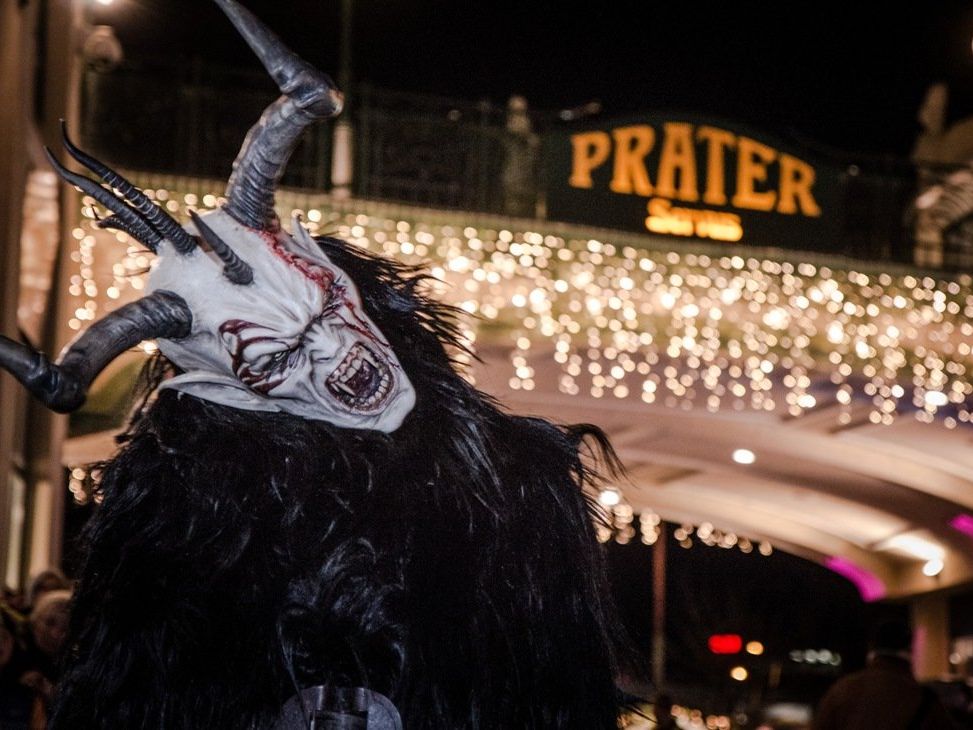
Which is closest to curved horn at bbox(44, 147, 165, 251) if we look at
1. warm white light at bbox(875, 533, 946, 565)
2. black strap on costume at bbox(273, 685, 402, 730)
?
black strap on costume at bbox(273, 685, 402, 730)

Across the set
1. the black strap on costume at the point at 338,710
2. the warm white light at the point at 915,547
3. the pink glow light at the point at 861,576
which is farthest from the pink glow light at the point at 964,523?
the black strap on costume at the point at 338,710

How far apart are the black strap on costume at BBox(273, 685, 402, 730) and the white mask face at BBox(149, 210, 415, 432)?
0.51 meters

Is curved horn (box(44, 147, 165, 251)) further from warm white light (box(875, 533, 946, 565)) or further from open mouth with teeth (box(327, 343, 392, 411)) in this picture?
warm white light (box(875, 533, 946, 565))

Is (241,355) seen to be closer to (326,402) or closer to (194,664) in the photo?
(326,402)


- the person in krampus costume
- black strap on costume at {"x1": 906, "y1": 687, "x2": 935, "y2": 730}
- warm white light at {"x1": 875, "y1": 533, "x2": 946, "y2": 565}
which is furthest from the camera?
warm white light at {"x1": 875, "y1": 533, "x2": 946, "y2": 565}

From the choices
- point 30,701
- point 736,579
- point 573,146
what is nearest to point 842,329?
point 573,146

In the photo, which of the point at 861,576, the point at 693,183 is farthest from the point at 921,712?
the point at 861,576

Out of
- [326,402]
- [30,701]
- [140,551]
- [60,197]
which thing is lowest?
[30,701]

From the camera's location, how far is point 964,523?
72.3 ft

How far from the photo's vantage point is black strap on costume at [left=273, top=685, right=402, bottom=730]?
251 centimetres

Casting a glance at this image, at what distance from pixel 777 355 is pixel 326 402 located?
1274cm

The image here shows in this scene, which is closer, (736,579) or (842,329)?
(842,329)

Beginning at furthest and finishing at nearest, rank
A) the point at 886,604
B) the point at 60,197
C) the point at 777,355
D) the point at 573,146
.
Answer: the point at 886,604 → the point at 777,355 → the point at 573,146 → the point at 60,197

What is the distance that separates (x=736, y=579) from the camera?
Answer: 47469mm
